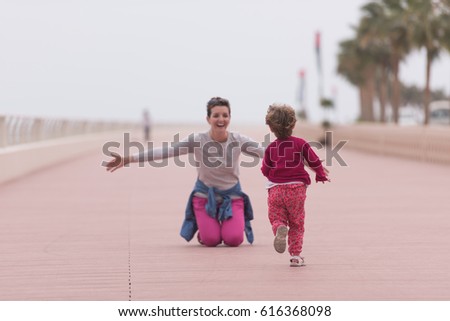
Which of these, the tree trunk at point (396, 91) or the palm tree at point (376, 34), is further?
the palm tree at point (376, 34)

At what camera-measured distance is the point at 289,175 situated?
9.16 m

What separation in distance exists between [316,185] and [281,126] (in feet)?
39.5

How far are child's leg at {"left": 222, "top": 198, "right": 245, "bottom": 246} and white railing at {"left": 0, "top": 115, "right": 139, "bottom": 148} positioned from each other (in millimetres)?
12892

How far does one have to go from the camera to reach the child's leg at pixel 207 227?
35.7 feet

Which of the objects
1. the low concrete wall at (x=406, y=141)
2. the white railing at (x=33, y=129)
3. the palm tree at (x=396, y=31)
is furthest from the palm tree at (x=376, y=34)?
the white railing at (x=33, y=129)

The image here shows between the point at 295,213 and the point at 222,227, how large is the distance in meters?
1.87

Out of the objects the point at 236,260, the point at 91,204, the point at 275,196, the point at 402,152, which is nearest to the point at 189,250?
the point at 236,260

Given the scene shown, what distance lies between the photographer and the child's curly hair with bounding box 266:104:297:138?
9023mm

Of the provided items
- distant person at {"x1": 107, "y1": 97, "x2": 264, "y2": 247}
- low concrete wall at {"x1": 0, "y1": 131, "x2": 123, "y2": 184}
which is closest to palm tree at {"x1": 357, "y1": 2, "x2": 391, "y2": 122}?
low concrete wall at {"x1": 0, "y1": 131, "x2": 123, "y2": 184}

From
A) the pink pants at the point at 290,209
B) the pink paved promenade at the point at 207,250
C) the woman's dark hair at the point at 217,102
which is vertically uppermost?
the woman's dark hair at the point at 217,102

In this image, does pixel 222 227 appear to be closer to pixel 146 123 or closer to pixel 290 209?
pixel 290 209

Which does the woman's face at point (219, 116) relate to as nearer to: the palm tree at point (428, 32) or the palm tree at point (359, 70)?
the palm tree at point (428, 32)

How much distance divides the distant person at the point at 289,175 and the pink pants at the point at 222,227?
165cm

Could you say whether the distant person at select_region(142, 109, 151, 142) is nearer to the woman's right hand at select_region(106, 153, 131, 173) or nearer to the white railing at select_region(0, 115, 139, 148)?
the white railing at select_region(0, 115, 139, 148)
